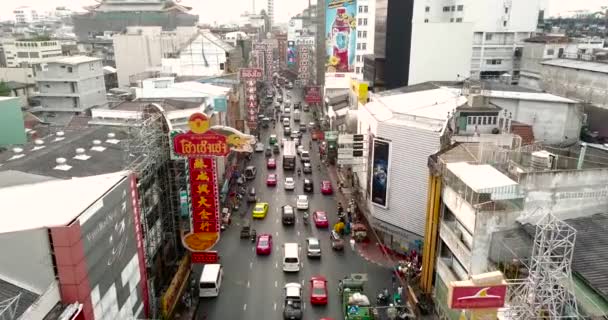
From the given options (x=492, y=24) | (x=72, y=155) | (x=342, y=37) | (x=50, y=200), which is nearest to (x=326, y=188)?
(x=72, y=155)

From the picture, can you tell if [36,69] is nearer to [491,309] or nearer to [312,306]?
[312,306]

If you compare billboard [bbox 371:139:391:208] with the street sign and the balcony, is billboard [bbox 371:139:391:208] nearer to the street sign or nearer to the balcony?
the street sign

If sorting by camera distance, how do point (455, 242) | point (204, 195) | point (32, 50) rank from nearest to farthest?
1. point (455, 242)
2. point (204, 195)
3. point (32, 50)

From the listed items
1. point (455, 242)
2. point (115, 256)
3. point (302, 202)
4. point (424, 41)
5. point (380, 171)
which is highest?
point (424, 41)

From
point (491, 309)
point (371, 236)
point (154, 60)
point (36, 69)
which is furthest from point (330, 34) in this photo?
point (491, 309)

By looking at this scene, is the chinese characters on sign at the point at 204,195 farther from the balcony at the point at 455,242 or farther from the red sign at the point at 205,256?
the balcony at the point at 455,242

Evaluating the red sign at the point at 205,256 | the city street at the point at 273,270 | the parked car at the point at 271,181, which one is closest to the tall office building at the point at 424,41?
the parked car at the point at 271,181

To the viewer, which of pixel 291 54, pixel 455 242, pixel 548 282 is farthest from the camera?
pixel 291 54

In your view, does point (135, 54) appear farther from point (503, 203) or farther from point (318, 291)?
point (503, 203)
